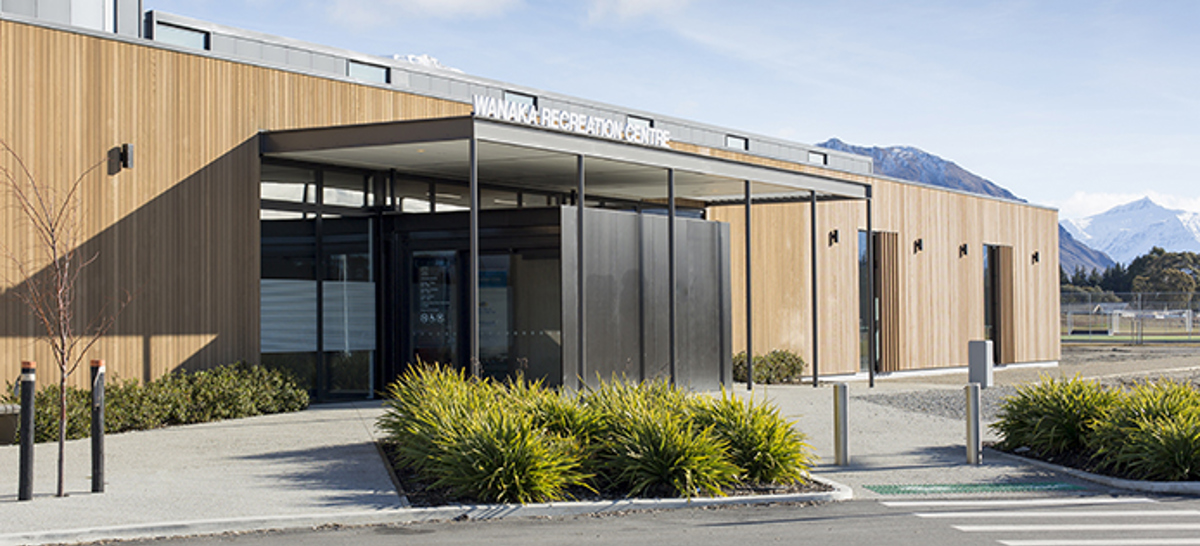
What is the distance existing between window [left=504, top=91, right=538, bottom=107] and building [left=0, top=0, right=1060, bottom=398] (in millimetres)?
60

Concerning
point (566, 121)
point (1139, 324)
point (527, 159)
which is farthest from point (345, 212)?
point (1139, 324)

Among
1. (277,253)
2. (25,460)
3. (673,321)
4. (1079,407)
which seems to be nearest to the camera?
(25,460)

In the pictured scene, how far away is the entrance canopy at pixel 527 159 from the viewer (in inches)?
580

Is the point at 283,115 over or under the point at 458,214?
over

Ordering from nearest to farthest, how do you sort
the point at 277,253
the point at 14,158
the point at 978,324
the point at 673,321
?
the point at 14,158 < the point at 277,253 < the point at 673,321 < the point at 978,324

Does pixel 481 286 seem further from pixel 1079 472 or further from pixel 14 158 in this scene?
pixel 1079 472

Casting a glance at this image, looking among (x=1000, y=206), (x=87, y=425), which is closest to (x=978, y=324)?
(x=1000, y=206)

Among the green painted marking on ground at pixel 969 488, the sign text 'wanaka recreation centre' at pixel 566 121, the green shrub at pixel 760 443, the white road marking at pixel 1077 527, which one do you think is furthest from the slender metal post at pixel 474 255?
the white road marking at pixel 1077 527

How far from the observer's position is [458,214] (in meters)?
17.0

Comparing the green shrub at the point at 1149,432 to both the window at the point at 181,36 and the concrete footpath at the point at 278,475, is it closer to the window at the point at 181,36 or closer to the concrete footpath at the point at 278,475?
Result: the concrete footpath at the point at 278,475

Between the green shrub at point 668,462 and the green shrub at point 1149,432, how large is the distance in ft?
13.8

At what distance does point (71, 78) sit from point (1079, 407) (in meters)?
13.2

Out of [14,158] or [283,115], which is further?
[283,115]

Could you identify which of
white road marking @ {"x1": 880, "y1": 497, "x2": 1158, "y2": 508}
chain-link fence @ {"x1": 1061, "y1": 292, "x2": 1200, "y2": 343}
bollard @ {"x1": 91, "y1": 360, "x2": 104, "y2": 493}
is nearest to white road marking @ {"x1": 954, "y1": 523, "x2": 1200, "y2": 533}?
white road marking @ {"x1": 880, "y1": 497, "x2": 1158, "y2": 508}
